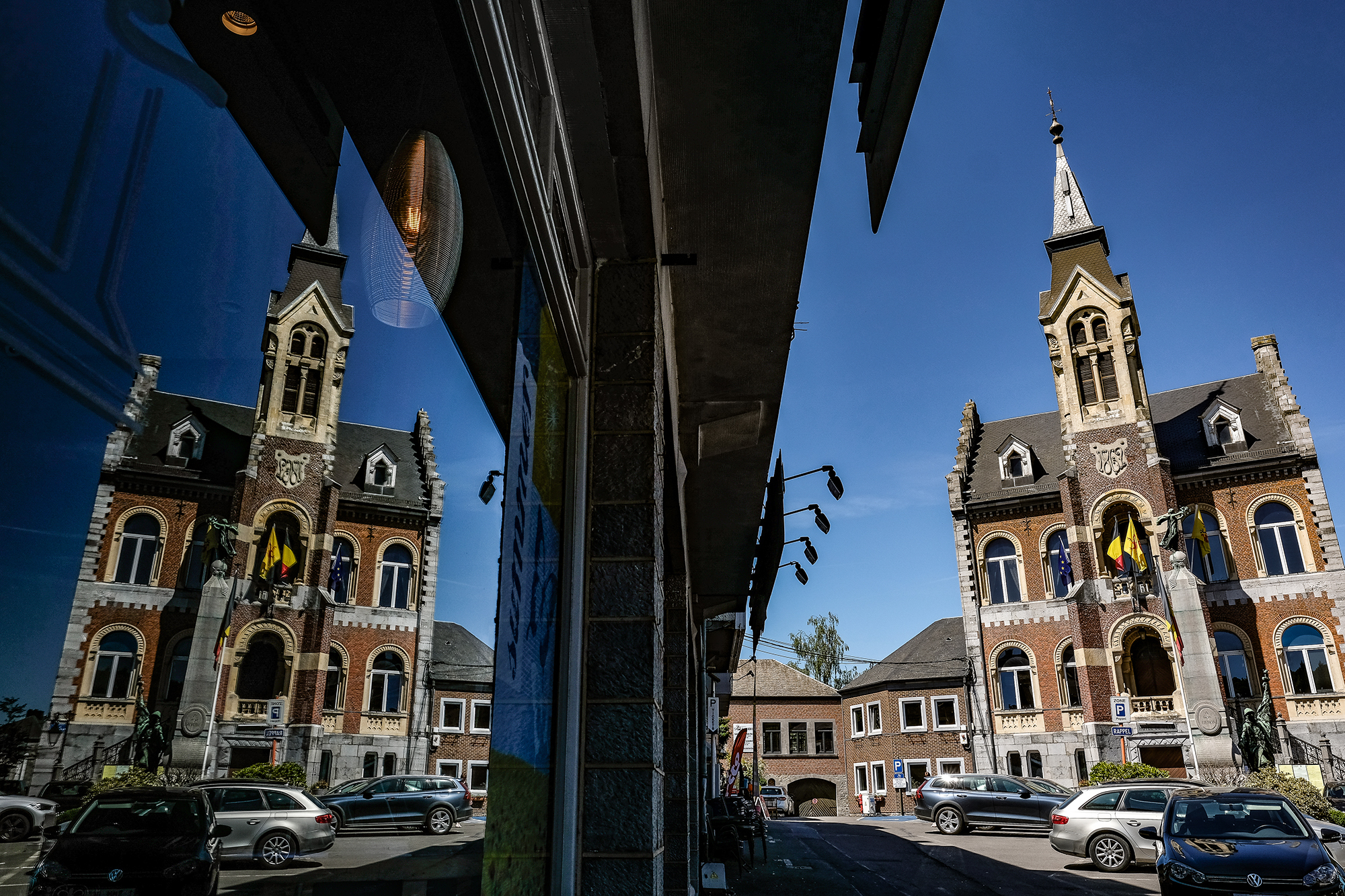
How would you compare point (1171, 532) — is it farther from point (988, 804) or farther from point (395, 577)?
point (395, 577)

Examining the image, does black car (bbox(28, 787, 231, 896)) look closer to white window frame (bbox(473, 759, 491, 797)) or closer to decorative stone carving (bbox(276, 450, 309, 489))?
decorative stone carving (bbox(276, 450, 309, 489))

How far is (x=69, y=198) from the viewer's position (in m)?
0.77

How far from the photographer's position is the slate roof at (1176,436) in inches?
1198

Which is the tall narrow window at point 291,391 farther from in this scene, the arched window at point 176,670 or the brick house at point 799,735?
the brick house at point 799,735

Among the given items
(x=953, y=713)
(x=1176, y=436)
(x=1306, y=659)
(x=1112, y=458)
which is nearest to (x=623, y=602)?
(x=1112, y=458)

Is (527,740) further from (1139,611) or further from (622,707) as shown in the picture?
(1139,611)

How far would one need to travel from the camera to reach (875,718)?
4138 centimetres

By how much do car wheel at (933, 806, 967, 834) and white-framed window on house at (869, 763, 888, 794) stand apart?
16352 millimetres

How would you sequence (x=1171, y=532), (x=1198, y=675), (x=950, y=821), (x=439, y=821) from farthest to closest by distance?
(x=1171, y=532), (x=1198, y=675), (x=950, y=821), (x=439, y=821)

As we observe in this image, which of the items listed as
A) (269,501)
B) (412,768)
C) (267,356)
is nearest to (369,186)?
(267,356)

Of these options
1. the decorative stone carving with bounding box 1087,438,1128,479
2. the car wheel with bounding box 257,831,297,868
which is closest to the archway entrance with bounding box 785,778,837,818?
the decorative stone carving with bounding box 1087,438,1128,479

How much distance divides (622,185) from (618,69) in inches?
19.4

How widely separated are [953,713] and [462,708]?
129 ft

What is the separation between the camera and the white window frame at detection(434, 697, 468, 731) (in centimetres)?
193
